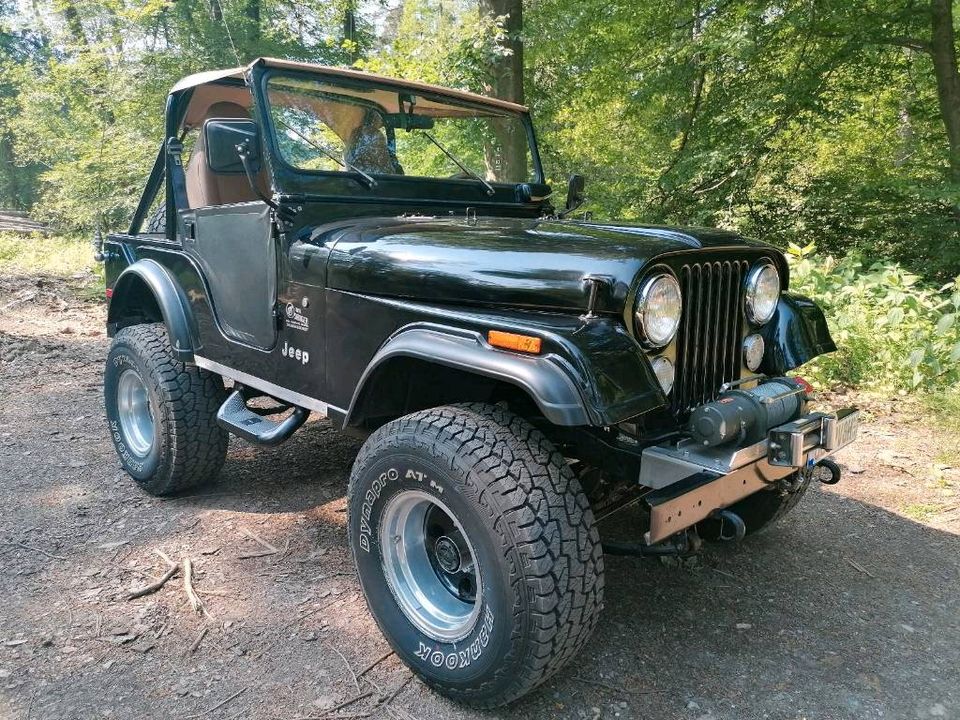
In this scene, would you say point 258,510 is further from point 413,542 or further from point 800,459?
point 800,459

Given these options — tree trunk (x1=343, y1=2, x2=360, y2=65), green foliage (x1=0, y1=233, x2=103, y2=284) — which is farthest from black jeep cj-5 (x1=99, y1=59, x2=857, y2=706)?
tree trunk (x1=343, y1=2, x2=360, y2=65)

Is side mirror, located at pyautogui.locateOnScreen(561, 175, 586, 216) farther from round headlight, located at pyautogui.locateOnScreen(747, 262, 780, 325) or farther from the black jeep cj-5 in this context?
round headlight, located at pyautogui.locateOnScreen(747, 262, 780, 325)

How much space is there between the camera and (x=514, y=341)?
2070 mm

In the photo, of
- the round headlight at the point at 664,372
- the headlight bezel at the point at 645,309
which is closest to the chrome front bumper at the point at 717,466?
the round headlight at the point at 664,372

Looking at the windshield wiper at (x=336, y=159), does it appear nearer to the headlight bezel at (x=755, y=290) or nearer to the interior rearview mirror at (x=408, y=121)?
the interior rearview mirror at (x=408, y=121)

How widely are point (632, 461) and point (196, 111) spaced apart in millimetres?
3042

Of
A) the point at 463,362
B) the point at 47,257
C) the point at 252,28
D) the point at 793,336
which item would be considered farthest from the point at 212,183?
the point at 47,257

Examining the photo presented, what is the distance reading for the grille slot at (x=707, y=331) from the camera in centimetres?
233

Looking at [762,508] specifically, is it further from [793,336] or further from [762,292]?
[762,292]

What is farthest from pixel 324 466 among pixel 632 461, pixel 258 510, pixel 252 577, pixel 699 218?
pixel 699 218

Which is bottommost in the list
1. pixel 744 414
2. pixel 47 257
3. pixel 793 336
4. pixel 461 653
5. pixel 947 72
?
pixel 47 257

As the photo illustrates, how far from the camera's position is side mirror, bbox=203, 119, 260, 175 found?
2822 millimetres

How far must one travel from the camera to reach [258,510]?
3.60 metres

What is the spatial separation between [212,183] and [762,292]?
2703mm
